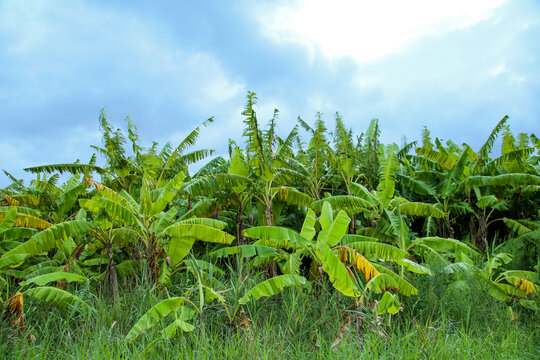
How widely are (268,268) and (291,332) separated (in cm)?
288

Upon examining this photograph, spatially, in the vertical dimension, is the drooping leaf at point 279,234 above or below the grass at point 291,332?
above

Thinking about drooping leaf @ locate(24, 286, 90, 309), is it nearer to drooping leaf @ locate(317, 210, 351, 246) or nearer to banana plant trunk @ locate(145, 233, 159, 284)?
banana plant trunk @ locate(145, 233, 159, 284)

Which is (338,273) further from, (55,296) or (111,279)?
(55,296)

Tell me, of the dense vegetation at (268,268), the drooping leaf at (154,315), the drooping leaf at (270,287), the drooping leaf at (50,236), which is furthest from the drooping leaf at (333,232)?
the drooping leaf at (50,236)

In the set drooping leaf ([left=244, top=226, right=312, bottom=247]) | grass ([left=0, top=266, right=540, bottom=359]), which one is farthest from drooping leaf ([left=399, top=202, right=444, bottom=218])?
drooping leaf ([left=244, top=226, right=312, bottom=247])

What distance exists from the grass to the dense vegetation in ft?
0.12

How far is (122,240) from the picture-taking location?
29.6ft

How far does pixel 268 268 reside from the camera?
9273 millimetres

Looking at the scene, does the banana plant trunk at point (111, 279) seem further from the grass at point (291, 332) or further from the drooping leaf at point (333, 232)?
the drooping leaf at point (333, 232)

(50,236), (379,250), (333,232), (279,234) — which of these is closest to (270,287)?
(279,234)

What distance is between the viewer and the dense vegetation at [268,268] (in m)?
6.04

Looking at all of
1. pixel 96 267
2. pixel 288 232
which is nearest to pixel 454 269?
pixel 288 232

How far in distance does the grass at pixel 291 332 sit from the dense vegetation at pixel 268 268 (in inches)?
1.5

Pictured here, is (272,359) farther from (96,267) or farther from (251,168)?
(96,267)
